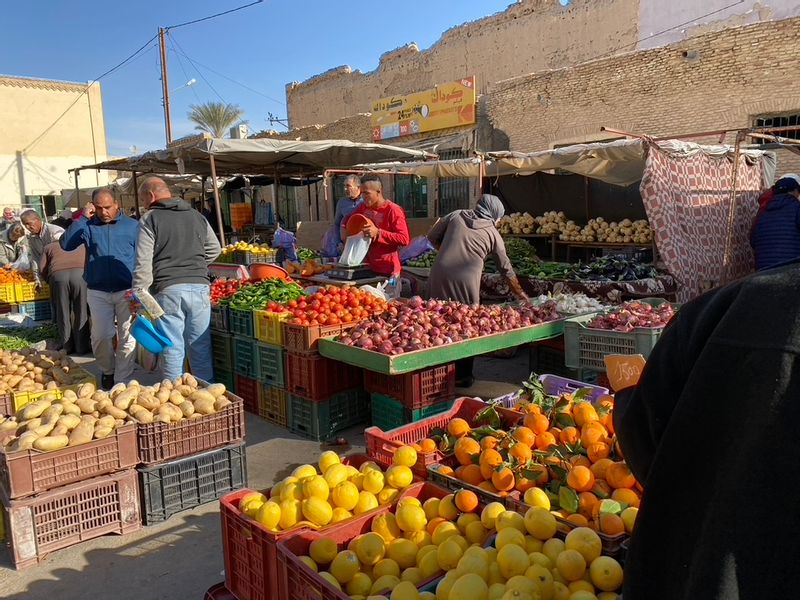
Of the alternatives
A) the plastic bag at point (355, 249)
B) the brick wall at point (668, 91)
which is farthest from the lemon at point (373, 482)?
the brick wall at point (668, 91)

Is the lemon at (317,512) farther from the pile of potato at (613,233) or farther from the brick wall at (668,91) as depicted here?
the brick wall at (668,91)

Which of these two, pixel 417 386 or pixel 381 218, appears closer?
pixel 417 386

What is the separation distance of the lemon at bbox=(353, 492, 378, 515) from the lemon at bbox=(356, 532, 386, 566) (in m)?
0.31

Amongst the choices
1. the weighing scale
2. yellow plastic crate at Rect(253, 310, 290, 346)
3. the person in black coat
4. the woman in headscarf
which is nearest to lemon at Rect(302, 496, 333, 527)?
the person in black coat

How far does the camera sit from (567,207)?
1191cm

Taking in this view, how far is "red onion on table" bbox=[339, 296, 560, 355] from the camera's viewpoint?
15.5 ft

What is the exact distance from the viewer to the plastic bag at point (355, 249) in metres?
6.76

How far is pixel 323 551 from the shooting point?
219cm

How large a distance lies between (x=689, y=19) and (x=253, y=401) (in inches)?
634

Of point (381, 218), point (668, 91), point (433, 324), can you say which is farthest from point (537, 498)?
point (668, 91)

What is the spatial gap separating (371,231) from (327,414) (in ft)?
7.16

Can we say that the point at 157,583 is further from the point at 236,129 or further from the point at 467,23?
the point at 236,129

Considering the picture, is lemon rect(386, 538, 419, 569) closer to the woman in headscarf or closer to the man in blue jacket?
the woman in headscarf

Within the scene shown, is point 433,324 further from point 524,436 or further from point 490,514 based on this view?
point 490,514
